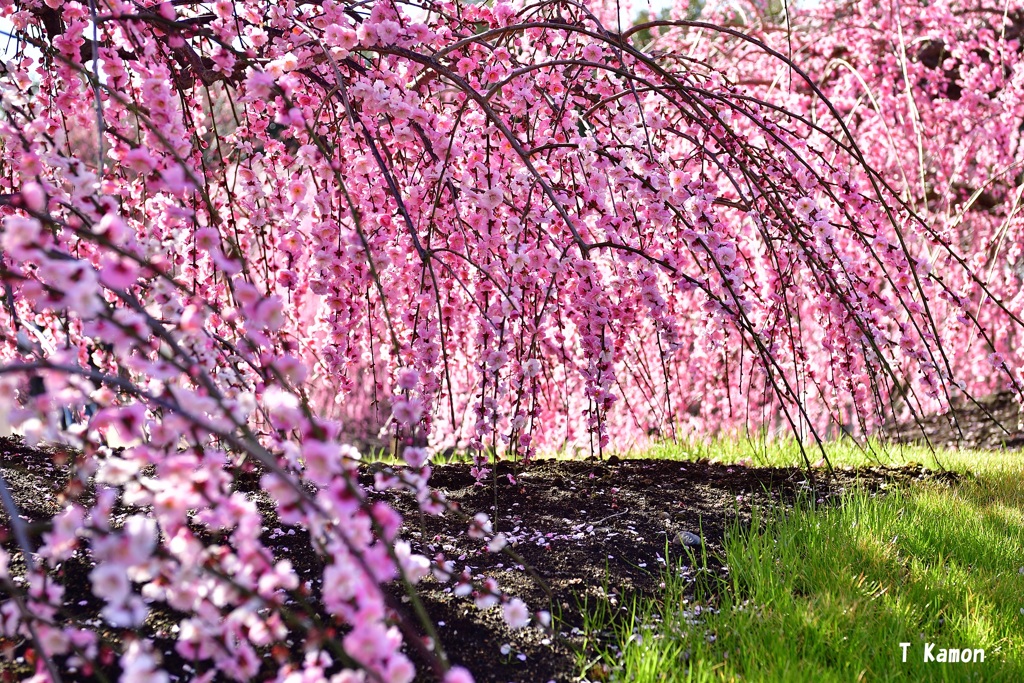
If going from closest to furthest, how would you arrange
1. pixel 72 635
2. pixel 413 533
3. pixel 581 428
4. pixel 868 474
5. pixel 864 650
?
pixel 72 635
pixel 864 650
pixel 413 533
pixel 868 474
pixel 581 428

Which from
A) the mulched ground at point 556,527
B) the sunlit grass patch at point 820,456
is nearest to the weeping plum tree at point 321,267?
the mulched ground at point 556,527

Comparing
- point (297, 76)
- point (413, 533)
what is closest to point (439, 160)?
point (297, 76)

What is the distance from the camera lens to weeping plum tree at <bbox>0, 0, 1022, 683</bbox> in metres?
1.06

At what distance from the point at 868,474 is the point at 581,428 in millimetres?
2449

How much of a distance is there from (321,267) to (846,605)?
68.3 inches

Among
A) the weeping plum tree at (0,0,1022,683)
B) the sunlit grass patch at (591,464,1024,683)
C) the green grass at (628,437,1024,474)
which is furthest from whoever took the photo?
the green grass at (628,437,1024,474)

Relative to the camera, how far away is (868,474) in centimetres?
395

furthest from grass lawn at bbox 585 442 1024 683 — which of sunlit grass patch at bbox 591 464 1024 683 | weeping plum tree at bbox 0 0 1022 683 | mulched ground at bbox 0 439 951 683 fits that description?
weeping plum tree at bbox 0 0 1022 683

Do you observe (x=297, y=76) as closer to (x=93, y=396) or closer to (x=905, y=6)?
(x=93, y=396)

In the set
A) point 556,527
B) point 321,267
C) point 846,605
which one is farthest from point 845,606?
point 321,267

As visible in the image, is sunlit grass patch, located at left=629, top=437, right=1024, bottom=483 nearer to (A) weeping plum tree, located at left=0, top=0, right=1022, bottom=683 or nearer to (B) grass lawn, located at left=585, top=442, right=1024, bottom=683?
(A) weeping plum tree, located at left=0, top=0, right=1022, bottom=683

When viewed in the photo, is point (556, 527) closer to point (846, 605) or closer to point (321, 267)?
point (846, 605)

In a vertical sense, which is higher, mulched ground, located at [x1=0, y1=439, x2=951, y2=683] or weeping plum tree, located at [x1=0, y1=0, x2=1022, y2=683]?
weeping plum tree, located at [x1=0, y1=0, x2=1022, y2=683]

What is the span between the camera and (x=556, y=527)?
3.08m
